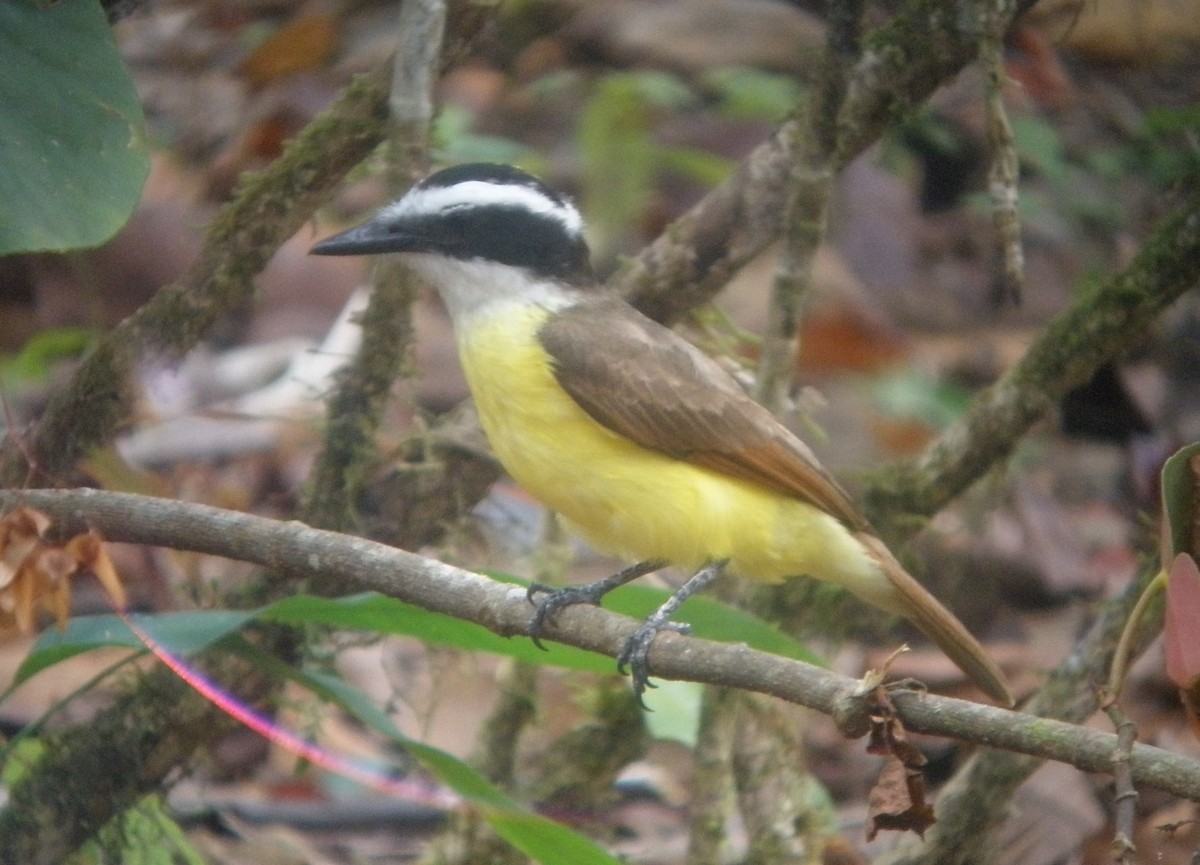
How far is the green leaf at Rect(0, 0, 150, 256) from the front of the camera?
3.00 metres

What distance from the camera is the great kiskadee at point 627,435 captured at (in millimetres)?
3232

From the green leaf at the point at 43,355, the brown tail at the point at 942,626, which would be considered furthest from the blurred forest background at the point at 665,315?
the brown tail at the point at 942,626

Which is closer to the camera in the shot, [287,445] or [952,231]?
[287,445]

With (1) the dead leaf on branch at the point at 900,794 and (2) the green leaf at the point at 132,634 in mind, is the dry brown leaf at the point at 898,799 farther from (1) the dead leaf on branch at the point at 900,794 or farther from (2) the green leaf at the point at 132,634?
(2) the green leaf at the point at 132,634

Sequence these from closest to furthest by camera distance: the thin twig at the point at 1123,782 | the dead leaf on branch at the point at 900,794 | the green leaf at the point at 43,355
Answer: the thin twig at the point at 1123,782
the dead leaf on branch at the point at 900,794
the green leaf at the point at 43,355

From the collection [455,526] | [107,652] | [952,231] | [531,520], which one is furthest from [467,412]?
[952,231]

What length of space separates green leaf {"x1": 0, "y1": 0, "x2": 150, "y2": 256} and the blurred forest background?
0.02 m

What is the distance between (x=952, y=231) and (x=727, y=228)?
4380mm

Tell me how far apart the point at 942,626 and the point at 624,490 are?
70cm

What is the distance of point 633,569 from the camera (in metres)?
3.59

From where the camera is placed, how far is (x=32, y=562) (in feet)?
8.42

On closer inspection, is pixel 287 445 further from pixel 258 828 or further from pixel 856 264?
pixel 856 264

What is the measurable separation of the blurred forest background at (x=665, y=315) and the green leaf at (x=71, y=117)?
21 mm

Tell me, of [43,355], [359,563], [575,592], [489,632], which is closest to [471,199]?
[575,592]
